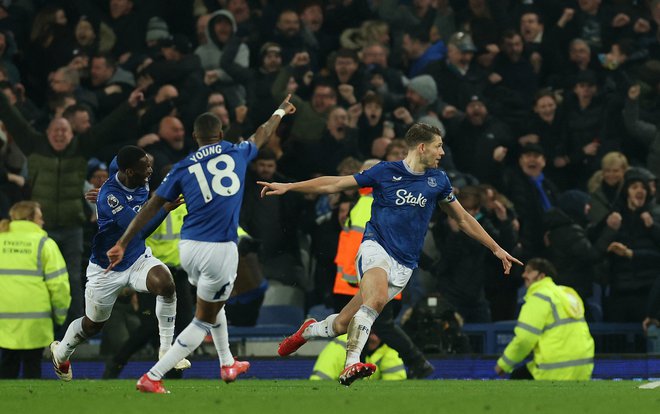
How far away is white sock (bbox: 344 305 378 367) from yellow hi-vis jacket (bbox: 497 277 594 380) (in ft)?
Answer: 10.9

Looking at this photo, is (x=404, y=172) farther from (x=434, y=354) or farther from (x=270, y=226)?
(x=270, y=226)

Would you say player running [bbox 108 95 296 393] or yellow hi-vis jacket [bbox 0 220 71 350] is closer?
player running [bbox 108 95 296 393]

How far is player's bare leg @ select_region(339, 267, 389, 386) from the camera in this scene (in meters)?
11.5

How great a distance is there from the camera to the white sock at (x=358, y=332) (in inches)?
457

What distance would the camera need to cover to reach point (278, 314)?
17.5 m

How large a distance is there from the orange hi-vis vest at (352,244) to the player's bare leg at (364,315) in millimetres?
2659

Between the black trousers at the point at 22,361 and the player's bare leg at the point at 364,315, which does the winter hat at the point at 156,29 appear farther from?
the player's bare leg at the point at 364,315

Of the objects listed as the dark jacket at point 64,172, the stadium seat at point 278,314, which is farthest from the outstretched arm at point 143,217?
the stadium seat at point 278,314

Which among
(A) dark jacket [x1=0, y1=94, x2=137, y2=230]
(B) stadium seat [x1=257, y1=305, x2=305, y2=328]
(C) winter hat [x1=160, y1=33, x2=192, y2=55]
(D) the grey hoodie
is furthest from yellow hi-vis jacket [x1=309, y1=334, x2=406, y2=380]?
(C) winter hat [x1=160, y1=33, x2=192, y2=55]

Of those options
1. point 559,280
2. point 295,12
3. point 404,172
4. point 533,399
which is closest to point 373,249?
point 404,172

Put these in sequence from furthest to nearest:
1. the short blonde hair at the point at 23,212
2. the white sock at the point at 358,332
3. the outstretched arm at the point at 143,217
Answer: the short blonde hair at the point at 23,212 < the white sock at the point at 358,332 < the outstretched arm at the point at 143,217

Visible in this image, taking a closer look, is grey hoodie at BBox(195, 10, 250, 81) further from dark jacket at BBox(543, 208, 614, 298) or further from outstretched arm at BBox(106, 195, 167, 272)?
outstretched arm at BBox(106, 195, 167, 272)

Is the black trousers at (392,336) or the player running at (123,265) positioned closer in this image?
the player running at (123,265)

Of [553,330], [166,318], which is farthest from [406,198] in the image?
[553,330]
